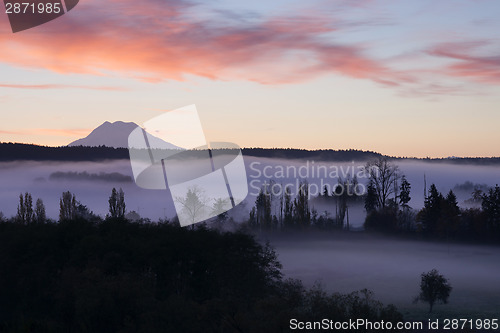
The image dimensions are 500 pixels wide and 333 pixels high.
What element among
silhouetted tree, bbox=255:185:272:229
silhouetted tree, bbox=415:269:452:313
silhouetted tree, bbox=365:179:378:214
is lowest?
silhouetted tree, bbox=415:269:452:313

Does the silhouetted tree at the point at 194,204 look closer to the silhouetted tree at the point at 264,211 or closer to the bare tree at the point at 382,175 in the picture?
the silhouetted tree at the point at 264,211

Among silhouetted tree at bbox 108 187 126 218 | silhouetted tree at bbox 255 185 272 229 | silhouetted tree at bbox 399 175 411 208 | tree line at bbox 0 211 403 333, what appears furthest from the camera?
silhouetted tree at bbox 255 185 272 229

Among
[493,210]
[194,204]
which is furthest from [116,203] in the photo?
[493,210]

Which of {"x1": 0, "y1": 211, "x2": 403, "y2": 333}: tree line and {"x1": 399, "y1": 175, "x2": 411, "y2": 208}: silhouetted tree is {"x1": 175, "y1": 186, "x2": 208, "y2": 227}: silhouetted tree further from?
{"x1": 0, "y1": 211, "x2": 403, "y2": 333}: tree line

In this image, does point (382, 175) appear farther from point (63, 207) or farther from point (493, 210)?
point (63, 207)

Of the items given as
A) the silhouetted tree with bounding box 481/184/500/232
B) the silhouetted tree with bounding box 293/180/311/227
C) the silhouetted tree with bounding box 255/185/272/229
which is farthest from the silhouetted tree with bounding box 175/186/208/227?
the silhouetted tree with bounding box 481/184/500/232

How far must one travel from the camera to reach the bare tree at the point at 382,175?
143750 mm

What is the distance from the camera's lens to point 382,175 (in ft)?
479

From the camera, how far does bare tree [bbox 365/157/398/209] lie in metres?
144

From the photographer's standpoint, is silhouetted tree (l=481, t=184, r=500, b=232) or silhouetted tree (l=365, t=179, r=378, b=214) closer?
silhouetted tree (l=481, t=184, r=500, b=232)

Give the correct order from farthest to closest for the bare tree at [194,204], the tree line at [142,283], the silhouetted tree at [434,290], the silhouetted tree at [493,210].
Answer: the bare tree at [194,204], the silhouetted tree at [493,210], the silhouetted tree at [434,290], the tree line at [142,283]

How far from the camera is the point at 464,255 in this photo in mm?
131250

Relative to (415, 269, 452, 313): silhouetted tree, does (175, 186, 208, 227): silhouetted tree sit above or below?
above

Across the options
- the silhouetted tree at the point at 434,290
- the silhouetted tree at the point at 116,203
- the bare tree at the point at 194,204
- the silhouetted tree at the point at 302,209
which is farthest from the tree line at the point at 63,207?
the silhouetted tree at the point at 434,290
